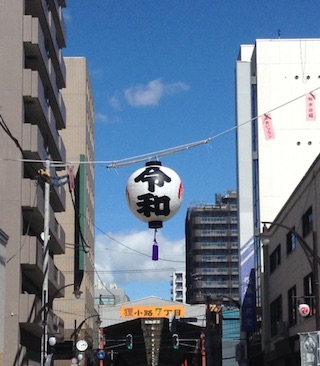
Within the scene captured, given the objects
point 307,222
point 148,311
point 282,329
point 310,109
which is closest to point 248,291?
point 282,329

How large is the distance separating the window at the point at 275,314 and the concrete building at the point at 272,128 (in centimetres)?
1322

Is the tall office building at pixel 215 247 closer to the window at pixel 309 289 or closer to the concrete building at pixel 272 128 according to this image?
the concrete building at pixel 272 128

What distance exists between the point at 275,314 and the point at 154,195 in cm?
3416

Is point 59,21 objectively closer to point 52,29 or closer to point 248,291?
point 52,29

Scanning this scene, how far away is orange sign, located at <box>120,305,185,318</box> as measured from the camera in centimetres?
9162

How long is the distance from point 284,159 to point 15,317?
104 feet

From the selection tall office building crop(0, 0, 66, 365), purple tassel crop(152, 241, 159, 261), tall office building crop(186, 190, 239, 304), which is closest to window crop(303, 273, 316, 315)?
tall office building crop(0, 0, 66, 365)

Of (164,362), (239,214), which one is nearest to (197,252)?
(164,362)

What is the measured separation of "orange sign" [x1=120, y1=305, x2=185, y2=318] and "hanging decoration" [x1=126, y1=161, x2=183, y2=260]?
7269 centimetres

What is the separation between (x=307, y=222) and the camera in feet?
134

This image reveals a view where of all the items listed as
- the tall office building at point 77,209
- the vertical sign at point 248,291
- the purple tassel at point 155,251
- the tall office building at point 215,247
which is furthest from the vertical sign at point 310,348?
the tall office building at point 215,247

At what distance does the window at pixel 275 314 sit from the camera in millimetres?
49825

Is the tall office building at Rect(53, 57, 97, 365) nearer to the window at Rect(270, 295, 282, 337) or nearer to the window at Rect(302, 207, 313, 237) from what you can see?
the window at Rect(270, 295, 282, 337)

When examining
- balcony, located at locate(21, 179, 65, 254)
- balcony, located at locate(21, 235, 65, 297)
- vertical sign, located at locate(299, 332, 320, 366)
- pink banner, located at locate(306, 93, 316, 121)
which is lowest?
vertical sign, located at locate(299, 332, 320, 366)
